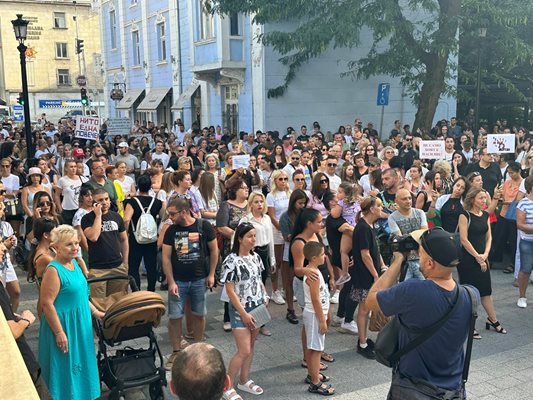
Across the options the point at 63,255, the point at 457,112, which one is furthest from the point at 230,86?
the point at 63,255

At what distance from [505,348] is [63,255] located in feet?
15.6

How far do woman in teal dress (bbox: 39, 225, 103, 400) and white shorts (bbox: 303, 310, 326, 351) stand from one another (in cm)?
194

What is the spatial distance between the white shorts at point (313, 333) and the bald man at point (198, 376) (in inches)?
115

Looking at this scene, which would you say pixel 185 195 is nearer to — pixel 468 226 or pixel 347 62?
pixel 468 226

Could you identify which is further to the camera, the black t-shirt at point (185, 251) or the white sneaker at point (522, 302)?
the white sneaker at point (522, 302)

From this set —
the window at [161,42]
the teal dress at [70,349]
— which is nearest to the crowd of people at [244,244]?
the teal dress at [70,349]

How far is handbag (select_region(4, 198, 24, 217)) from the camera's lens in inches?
385

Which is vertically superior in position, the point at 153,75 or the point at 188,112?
the point at 153,75

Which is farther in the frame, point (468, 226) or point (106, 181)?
point (106, 181)

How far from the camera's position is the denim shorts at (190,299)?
594cm

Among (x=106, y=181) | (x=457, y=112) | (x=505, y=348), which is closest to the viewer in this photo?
(x=505, y=348)

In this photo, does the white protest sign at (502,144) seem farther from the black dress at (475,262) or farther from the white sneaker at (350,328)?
the white sneaker at (350,328)

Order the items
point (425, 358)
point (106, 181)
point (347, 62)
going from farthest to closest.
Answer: point (347, 62)
point (106, 181)
point (425, 358)

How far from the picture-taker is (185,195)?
8.08 m
